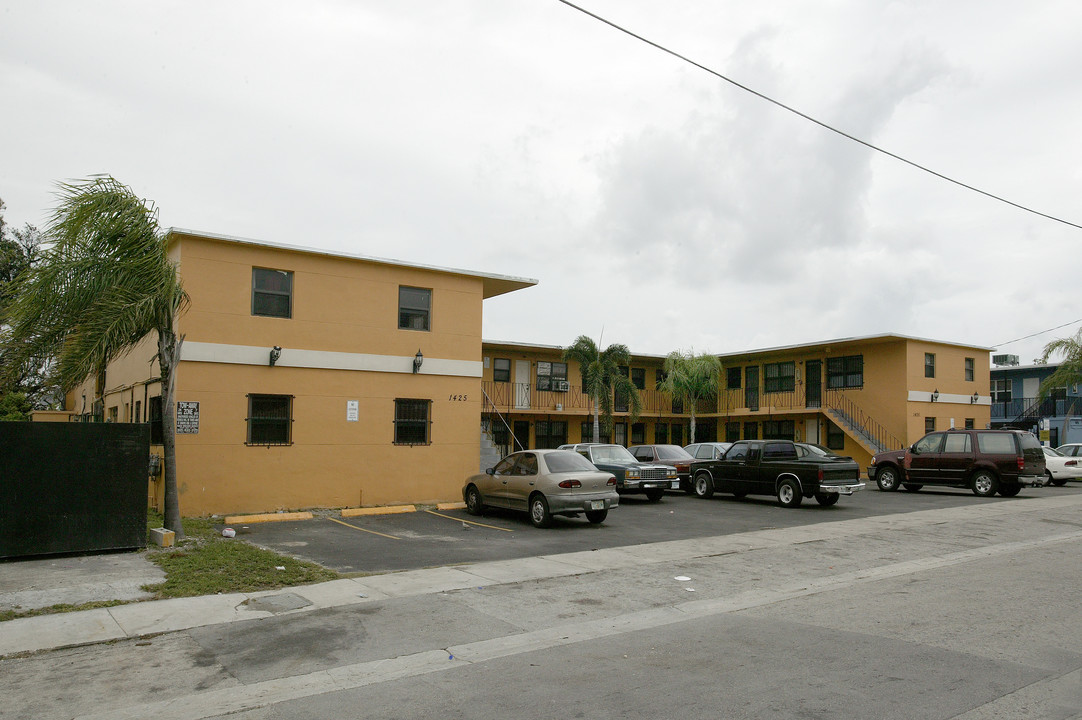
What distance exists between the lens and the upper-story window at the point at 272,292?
17688 millimetres

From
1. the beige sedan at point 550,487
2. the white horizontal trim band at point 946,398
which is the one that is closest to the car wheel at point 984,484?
the white horizontal trim band at point 946,398

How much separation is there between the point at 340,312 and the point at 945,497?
18.4 metres

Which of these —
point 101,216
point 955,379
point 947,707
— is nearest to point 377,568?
point 101,216

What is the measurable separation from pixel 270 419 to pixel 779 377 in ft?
87.5

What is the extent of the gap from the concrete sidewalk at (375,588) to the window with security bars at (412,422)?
7912 mm

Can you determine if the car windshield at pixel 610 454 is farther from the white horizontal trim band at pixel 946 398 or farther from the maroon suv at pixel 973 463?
the white horizontal trim band at pixel 946 398

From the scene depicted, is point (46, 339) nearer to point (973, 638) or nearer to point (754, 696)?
point (754, 696)

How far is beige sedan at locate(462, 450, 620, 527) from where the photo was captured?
15578 millimetres

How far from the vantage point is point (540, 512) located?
1578 centimetres

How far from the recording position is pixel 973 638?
740 centimetres

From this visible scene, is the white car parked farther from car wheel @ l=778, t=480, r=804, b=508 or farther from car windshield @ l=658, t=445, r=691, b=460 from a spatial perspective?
car wheel @ l=778, t=480, r=804, b=508

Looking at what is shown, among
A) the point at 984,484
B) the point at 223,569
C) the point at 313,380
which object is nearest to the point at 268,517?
the point at 313,380

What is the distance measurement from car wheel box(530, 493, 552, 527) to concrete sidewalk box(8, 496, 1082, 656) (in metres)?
2.67

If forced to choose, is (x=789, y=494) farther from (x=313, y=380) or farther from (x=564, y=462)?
(x=313, y=380)
